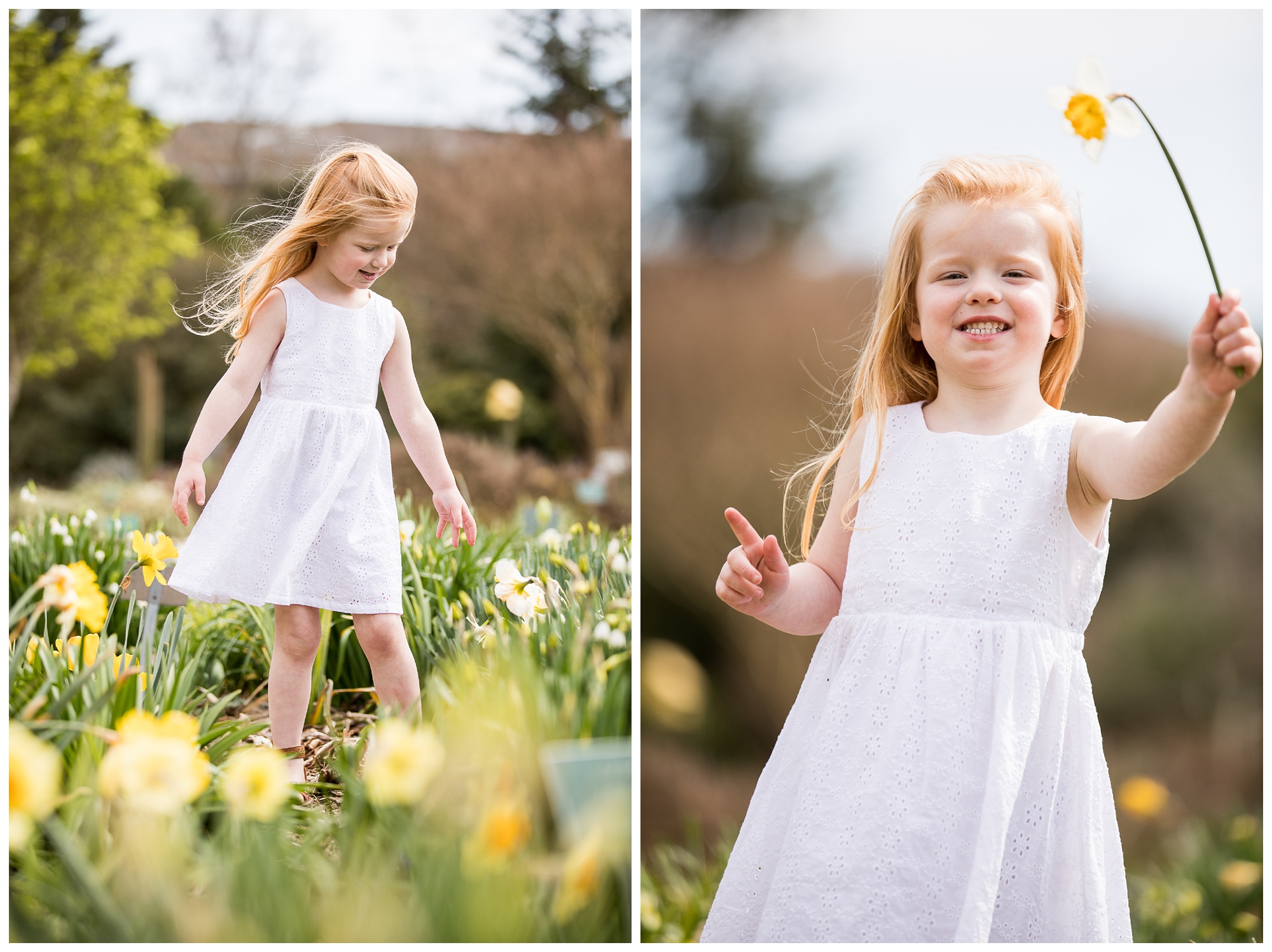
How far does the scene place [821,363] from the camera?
7.41 ft

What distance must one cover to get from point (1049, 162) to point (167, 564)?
57.2 inches

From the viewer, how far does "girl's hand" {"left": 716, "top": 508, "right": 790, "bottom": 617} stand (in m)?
1.27

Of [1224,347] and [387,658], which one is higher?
[1224,347]

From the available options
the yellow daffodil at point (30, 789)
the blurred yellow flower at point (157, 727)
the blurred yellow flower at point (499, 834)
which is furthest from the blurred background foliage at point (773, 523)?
the yellow daffodil at point (30, 789)

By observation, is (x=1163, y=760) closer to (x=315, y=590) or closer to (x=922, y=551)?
(x=922, y=551)

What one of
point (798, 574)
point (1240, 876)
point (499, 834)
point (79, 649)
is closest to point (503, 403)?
point (798, 574)

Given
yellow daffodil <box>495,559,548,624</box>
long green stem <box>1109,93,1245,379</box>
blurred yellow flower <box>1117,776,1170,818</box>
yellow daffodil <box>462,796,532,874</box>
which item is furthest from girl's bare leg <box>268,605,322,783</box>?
blurred yellow flower <box>1117,776,1170,818</box>

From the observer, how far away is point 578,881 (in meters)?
1.11

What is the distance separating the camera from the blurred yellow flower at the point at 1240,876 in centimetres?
186

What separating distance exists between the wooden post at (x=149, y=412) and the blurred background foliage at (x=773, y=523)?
1.06m

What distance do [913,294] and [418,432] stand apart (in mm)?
785

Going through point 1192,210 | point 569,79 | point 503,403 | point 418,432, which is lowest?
point 418,432

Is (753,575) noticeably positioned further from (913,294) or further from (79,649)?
(79,649)

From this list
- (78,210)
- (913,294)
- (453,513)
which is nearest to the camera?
(913,294)
